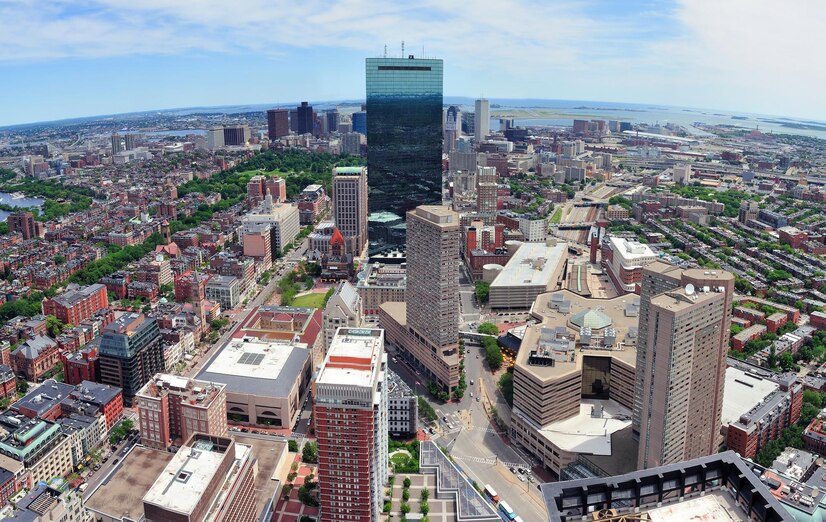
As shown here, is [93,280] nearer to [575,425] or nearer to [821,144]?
[575,425]

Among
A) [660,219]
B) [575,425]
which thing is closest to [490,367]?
[575,425]

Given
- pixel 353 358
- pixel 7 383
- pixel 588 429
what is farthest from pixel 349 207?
pixel 353 358

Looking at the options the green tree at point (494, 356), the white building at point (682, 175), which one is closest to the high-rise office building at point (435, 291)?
the green tree at point (494, 356)

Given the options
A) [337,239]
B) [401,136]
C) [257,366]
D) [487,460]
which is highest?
[401,136]

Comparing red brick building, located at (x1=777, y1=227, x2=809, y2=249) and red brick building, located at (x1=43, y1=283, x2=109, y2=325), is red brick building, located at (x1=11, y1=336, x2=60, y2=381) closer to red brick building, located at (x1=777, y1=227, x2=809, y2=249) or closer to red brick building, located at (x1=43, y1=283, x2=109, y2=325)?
red brick building, located at (x1=43, y1=283, x2=109, y2=325)

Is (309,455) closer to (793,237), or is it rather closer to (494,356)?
(494,356)
